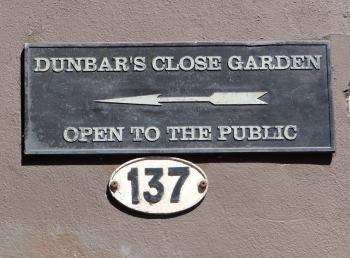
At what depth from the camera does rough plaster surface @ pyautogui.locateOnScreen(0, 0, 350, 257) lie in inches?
181

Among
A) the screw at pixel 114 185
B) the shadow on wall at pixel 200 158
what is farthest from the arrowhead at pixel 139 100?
the screw at pixel 114 185

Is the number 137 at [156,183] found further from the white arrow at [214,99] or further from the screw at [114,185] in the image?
the white arrow at [214,99]

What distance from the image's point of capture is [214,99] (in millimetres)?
4707

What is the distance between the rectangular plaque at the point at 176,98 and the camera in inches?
183

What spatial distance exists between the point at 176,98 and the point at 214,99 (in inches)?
8.8

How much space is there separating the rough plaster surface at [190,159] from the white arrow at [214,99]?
327 millimetres

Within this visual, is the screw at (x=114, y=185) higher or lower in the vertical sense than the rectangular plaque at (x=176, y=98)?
lower

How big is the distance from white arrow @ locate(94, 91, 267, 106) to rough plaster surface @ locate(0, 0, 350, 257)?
1.07 feet

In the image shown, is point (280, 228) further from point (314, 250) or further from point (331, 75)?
point (331, 75)

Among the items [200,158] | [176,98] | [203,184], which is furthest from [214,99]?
[203,184]

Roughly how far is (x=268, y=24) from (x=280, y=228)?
1219mm

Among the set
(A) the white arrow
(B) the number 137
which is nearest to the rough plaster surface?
(B) the number 137

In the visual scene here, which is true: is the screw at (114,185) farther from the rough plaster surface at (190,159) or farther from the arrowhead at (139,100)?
the arrowhead at (139,100)

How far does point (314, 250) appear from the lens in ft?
15.2
